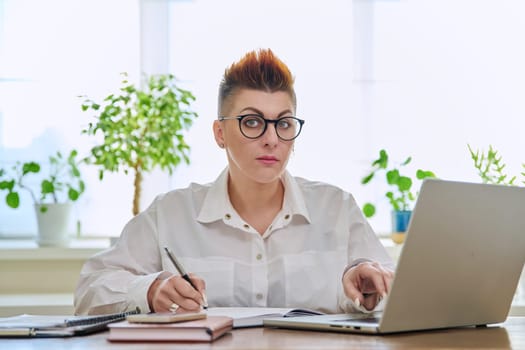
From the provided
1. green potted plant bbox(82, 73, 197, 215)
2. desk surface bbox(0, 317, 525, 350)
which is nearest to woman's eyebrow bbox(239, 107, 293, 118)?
desk surface bbox(0, 317, 525, 350)

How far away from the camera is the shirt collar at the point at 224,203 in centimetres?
213

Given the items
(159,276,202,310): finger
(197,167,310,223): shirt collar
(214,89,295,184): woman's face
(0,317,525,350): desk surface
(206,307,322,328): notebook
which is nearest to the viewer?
(0,317,525,350): desk surface

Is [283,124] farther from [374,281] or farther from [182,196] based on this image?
[374,281]

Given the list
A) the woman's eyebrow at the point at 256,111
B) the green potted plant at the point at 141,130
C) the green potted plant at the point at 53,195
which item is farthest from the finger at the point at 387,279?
the green potted plant at the point at 53,195

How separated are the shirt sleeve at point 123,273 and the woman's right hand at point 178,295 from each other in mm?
87

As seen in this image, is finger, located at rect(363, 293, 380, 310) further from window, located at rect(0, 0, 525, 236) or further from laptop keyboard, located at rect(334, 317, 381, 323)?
window, located at rect(0, 0, 525, 236)

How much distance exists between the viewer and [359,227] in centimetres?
218

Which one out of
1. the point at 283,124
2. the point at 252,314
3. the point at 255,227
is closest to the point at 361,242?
the point at 255,227

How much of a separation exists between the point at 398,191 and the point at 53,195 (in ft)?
4.66

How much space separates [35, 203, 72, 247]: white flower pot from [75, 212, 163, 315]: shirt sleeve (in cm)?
112

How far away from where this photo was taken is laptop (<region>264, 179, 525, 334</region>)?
123 cm

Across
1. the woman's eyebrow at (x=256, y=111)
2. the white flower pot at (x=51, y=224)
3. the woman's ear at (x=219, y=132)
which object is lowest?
the white flower pot at (x=51, y=224)

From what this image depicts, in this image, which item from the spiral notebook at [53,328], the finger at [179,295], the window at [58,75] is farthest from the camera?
the window at [58,75]

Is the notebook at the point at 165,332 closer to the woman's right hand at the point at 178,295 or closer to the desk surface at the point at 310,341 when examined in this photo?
the desk surface at the point at 310,341
